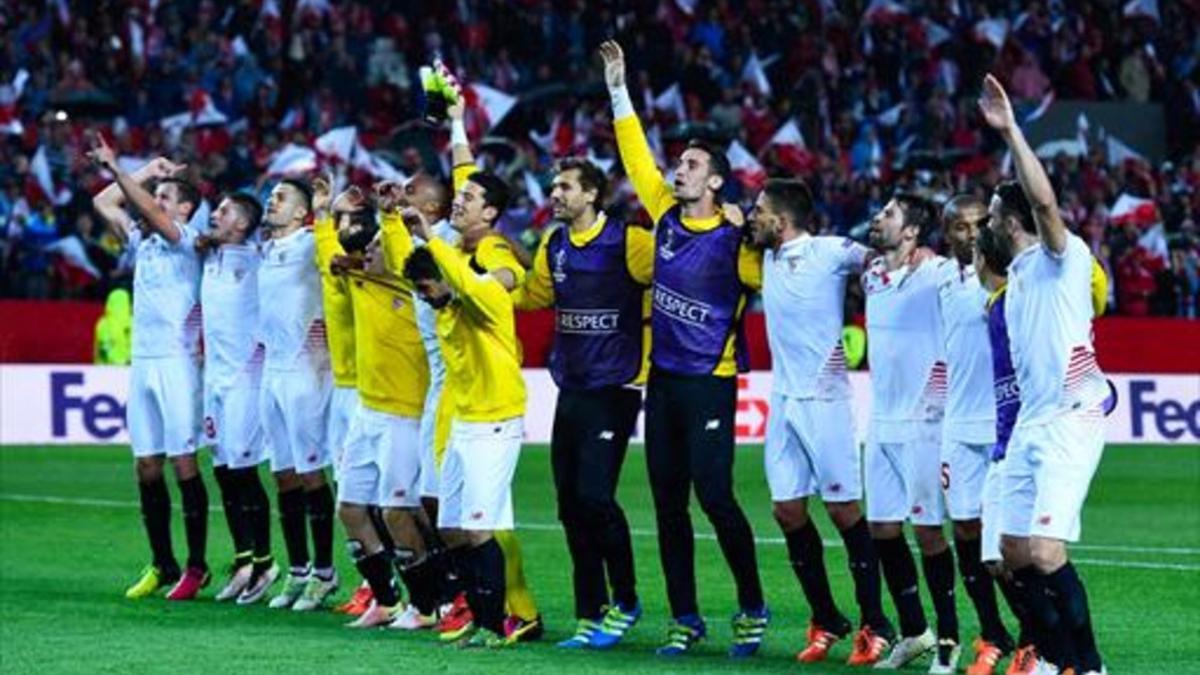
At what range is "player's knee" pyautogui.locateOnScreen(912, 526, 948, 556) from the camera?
47.8 ft

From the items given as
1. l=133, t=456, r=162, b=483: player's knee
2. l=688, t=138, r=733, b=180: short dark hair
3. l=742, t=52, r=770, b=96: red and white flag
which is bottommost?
l=133, t=456, r=162, b=483: player's knee

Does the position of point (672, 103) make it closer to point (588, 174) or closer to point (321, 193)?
point (321, 193)

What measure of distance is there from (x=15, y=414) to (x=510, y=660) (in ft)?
58.5

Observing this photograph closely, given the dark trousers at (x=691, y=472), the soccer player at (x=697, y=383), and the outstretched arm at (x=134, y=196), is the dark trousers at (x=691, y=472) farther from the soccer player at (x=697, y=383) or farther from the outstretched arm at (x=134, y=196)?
the outstretched arm at (x=134, y=196)

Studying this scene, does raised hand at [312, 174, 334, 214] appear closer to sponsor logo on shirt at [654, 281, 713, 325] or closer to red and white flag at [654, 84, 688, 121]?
sponsor logo on shirt at [654, 281, 713, 325]

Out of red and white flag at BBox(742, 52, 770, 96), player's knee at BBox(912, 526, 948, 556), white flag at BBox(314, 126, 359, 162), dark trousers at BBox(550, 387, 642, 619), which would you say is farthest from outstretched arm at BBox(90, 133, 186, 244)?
red and white flag at BBox(742, 52, 770, 96)

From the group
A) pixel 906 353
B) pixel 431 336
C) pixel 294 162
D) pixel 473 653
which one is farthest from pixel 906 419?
pixel 294 162

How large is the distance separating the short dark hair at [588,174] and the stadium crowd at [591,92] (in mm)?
18798

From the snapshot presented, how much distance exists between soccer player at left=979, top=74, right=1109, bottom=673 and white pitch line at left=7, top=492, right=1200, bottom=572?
291 inches

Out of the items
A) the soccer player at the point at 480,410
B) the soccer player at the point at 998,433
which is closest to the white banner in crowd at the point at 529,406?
the soccer player at the point at 480,410

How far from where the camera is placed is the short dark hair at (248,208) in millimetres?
18641

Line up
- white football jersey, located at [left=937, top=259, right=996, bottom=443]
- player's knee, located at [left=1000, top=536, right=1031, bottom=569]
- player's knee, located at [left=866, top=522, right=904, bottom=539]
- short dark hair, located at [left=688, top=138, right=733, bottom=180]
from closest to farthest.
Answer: player's knee, located at [left=1000, top=536, right=1031, bottom=569], white football jersey, located at [left=937, top=259, right=996, bottom=443], player's knee, located at [left=866, top=522, right=904, bottom=539], short dark hair, located at [left=688, top=138, right=733, bottom=180]

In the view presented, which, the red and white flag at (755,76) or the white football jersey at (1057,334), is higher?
the red and white flag at (755,76)

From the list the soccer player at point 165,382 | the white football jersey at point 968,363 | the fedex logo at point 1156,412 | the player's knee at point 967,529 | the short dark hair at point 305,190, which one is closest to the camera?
the white football jersey at point 968,363
